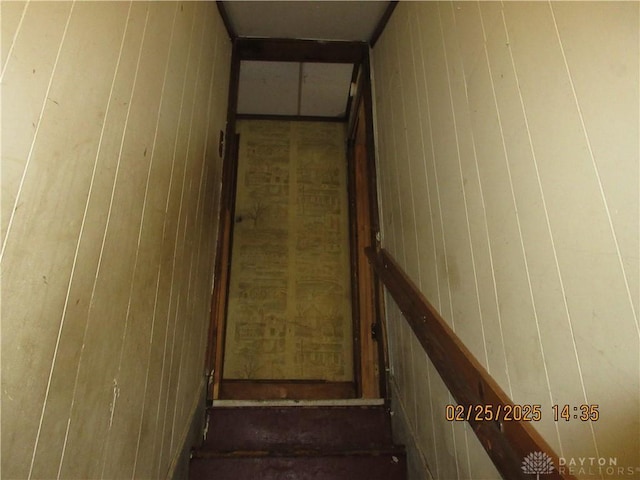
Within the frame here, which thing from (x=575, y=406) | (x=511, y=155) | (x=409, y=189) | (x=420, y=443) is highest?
(x=409, y=189)

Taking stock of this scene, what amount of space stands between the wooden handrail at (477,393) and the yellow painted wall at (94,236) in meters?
0.95

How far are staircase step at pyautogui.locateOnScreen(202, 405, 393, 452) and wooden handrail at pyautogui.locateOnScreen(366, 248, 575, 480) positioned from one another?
0.67 meters

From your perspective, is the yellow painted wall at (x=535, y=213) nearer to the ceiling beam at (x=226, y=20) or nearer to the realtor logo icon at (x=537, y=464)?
the realtor logo icon at (x=537, y=464)

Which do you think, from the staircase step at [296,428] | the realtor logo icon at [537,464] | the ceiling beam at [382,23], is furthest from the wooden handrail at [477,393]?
the ceiling beam at [382,23]

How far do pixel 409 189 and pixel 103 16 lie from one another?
1.30 m

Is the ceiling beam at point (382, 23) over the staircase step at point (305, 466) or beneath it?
over

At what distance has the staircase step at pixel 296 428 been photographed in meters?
1.71

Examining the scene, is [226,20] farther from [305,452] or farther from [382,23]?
[305,452]

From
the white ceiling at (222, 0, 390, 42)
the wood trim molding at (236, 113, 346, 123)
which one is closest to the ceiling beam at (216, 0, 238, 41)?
the white ceiling at (222, 0, 390, 42)

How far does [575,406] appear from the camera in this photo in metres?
0.67

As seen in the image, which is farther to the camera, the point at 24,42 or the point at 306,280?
the point at 306,280

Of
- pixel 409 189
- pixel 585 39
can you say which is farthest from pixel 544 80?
pixel 409 189

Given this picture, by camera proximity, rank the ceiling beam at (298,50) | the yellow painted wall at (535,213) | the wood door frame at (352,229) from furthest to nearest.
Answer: the ceiling beam at (298,50) → the wood door frame at (352,229) → the yellow painted wall at (535,213)

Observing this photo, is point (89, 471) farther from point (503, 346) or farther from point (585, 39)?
point (585, 39)
